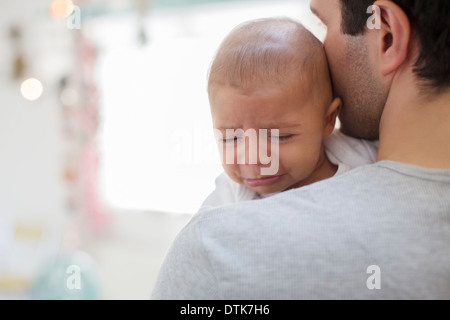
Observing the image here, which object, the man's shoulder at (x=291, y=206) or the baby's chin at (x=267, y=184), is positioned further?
the baby's chin at (x=267, y=184)

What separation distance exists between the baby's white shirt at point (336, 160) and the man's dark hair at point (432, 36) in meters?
0.23

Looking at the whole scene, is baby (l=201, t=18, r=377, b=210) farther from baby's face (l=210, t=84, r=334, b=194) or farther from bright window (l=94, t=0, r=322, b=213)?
bright window (l=94, t=0, r=322, b=213)

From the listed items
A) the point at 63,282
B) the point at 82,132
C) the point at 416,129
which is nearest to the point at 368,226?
the point at 416,129

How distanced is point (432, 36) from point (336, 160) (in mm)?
302

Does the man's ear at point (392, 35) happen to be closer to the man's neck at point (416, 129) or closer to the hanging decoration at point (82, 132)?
the man's neck at point (416, 129)

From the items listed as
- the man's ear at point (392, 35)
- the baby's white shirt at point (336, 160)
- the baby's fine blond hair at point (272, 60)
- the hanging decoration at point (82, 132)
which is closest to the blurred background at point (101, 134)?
the hanging decoration at point (82, 132)

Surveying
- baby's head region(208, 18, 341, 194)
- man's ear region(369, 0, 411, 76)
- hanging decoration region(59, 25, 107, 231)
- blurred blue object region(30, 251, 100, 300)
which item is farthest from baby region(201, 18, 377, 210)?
hanging decoration region(59, 25, 107, 231)

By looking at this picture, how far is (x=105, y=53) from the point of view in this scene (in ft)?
8.57

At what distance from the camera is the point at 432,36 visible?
635mm

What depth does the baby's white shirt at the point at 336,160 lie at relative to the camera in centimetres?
85

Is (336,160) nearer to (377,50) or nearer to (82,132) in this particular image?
(377,50)

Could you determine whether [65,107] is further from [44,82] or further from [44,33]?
[44,33]

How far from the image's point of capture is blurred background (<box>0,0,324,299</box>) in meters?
2.30

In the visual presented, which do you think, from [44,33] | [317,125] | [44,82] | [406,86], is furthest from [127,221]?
[406,86]
